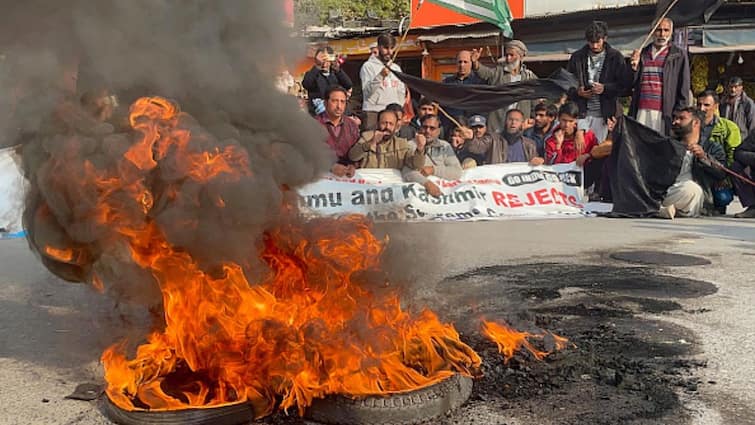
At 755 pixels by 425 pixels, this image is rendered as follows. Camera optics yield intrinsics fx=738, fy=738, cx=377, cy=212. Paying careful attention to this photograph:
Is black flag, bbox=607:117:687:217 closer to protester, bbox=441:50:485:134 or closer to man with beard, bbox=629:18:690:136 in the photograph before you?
man with beard, bbox=629:18:690:136

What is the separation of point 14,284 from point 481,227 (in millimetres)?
5517

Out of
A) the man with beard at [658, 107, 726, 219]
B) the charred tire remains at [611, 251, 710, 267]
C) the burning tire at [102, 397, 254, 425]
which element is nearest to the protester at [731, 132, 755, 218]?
the man with beard at [658, 107, 726, 219]

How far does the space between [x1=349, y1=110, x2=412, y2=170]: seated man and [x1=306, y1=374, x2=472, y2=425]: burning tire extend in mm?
7488

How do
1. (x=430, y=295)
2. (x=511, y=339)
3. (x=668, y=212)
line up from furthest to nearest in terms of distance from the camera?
1. (x=668, y=212)
2. (x=430, y=295)
3. (x=511, y=339)

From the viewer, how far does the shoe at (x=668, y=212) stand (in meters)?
10.2

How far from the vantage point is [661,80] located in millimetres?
11125

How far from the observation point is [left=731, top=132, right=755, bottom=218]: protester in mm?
10453

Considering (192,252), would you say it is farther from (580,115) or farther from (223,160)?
(580,115)

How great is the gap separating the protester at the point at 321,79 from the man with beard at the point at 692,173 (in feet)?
16.3

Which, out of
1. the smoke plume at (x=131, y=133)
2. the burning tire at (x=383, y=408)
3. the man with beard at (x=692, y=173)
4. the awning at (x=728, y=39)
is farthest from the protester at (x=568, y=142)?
the burning tire at (x=383, y=408)

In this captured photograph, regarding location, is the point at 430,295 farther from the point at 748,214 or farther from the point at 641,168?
the point at 748,214

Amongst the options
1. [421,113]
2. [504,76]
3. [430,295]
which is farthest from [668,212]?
[430,295]

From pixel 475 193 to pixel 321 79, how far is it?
2848 mm

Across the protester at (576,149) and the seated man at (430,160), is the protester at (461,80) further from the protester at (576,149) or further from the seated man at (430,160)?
the protester at (576,149)
